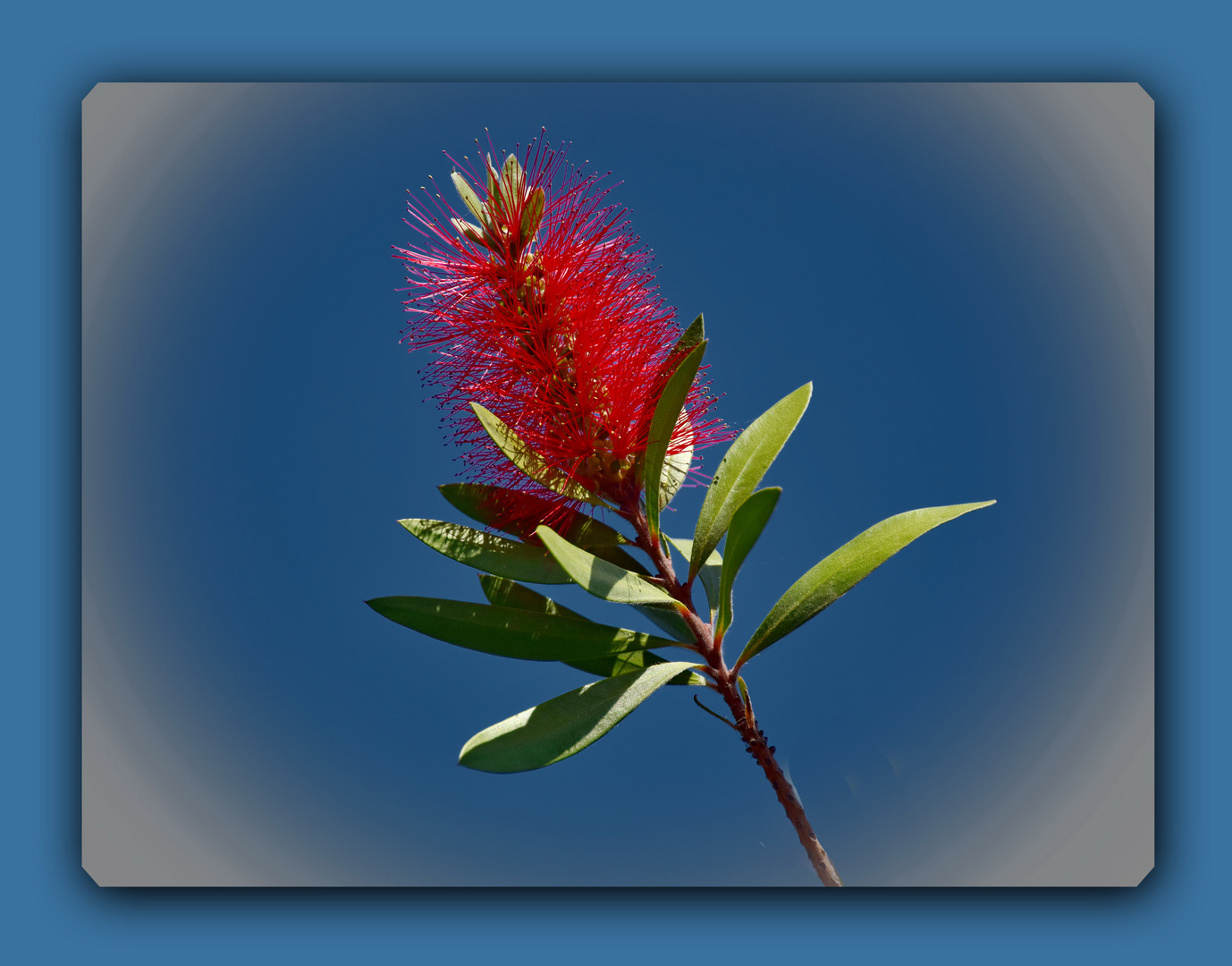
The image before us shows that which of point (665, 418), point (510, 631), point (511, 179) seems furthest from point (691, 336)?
point (510, 631)

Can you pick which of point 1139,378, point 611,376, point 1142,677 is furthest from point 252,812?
point 1139,378

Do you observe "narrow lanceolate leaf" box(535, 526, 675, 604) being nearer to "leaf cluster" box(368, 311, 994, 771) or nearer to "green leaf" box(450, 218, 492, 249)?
"leaf cluster" box(368, 311, 994, 771)

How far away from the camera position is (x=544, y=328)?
31.2 inches

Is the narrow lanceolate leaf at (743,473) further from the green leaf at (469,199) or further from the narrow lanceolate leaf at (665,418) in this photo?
the green leaf at (469,199)

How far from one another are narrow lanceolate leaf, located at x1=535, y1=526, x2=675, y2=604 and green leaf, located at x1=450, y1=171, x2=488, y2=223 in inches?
12.1

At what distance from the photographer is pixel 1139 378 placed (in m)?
1.07

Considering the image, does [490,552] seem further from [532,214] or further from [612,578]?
Result: [532,214]

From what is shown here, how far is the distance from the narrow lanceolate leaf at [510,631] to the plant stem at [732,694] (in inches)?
1.4

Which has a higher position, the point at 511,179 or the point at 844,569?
the point at 511,179

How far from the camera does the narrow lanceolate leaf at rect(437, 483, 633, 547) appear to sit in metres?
0.84

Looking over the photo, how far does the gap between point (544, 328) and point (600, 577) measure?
0.79 feet

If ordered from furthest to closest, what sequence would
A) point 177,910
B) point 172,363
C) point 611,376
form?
point 172,363, point 177,910, point 611,376

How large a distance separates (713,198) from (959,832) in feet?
2.81
